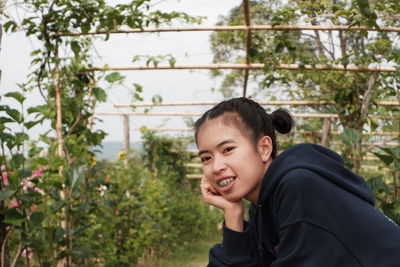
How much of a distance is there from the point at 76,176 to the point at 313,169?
1790 millimetres

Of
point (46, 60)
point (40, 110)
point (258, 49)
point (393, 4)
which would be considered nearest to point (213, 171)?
point (40, 110)

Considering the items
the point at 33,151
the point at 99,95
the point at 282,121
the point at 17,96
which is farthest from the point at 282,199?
the point at 99,95

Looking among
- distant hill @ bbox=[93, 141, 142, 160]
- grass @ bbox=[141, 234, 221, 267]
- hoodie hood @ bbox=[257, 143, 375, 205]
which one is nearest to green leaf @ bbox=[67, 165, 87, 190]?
distant hill @ bbox=[93, 141, 142, 160]

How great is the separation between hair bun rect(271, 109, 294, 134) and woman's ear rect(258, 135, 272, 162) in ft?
0.52

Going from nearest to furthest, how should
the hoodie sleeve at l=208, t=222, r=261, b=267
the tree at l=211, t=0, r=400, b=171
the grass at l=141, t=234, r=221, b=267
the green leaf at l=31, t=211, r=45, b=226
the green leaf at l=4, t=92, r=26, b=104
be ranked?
the hoodie sleeve at l=208, t=222, r=261, b=267 → the green leaf at l=31, t=211, r=45, b=226 → the green leaf at l=4, t=92, r=26, b=104 → the tree at l=211, t=0, r=400, b=171 → the grass at l=141, t=234, r=221, b=267

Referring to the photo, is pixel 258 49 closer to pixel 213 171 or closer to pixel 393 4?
pixel 393 4

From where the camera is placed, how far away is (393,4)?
183 inches

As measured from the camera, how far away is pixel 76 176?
10.2 ft

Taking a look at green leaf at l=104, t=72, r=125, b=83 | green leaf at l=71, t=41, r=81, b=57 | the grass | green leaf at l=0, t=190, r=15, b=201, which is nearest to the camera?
green leaf at l=0, t=190, r=15, b=201

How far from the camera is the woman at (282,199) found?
62.6 inches

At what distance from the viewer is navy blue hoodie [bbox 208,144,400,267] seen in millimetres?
1581

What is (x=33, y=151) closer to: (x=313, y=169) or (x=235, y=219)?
(x=235, y=219)

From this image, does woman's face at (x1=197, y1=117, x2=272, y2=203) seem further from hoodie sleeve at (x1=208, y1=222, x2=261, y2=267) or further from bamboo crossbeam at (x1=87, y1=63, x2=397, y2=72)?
bamboo crossbeam at (x1=87, y1=63, x2=397, y2=72)

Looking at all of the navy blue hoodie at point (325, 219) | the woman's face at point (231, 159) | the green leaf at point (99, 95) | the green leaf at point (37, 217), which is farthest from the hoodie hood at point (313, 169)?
the green leaf at point (99, 95)
